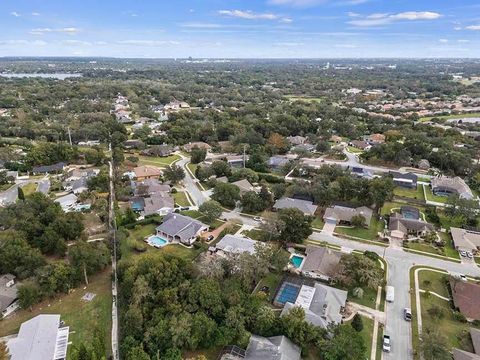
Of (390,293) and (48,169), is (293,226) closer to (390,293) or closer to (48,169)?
(390,293)

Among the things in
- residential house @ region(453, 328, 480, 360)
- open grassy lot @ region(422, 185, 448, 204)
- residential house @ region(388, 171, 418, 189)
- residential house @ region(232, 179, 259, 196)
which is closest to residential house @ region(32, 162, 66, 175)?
residential house @ region(232, 179, 259, 196)

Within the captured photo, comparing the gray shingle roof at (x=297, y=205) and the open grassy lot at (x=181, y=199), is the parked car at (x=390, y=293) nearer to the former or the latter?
the gray shingle roof at (x=297, y=205)

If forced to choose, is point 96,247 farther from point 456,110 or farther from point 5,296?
point 456,110

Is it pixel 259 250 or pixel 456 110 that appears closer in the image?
pixel 259 250

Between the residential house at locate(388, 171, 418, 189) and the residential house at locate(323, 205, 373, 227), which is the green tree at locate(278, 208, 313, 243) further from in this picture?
the residential house at locate(388, 171, 418, 189)

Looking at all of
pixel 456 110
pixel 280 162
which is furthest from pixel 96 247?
pixel 456 110

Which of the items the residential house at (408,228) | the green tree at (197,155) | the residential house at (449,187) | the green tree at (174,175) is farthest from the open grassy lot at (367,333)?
the green tree at (197,155)

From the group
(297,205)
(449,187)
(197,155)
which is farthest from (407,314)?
(197,155)

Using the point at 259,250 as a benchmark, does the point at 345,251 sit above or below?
below
